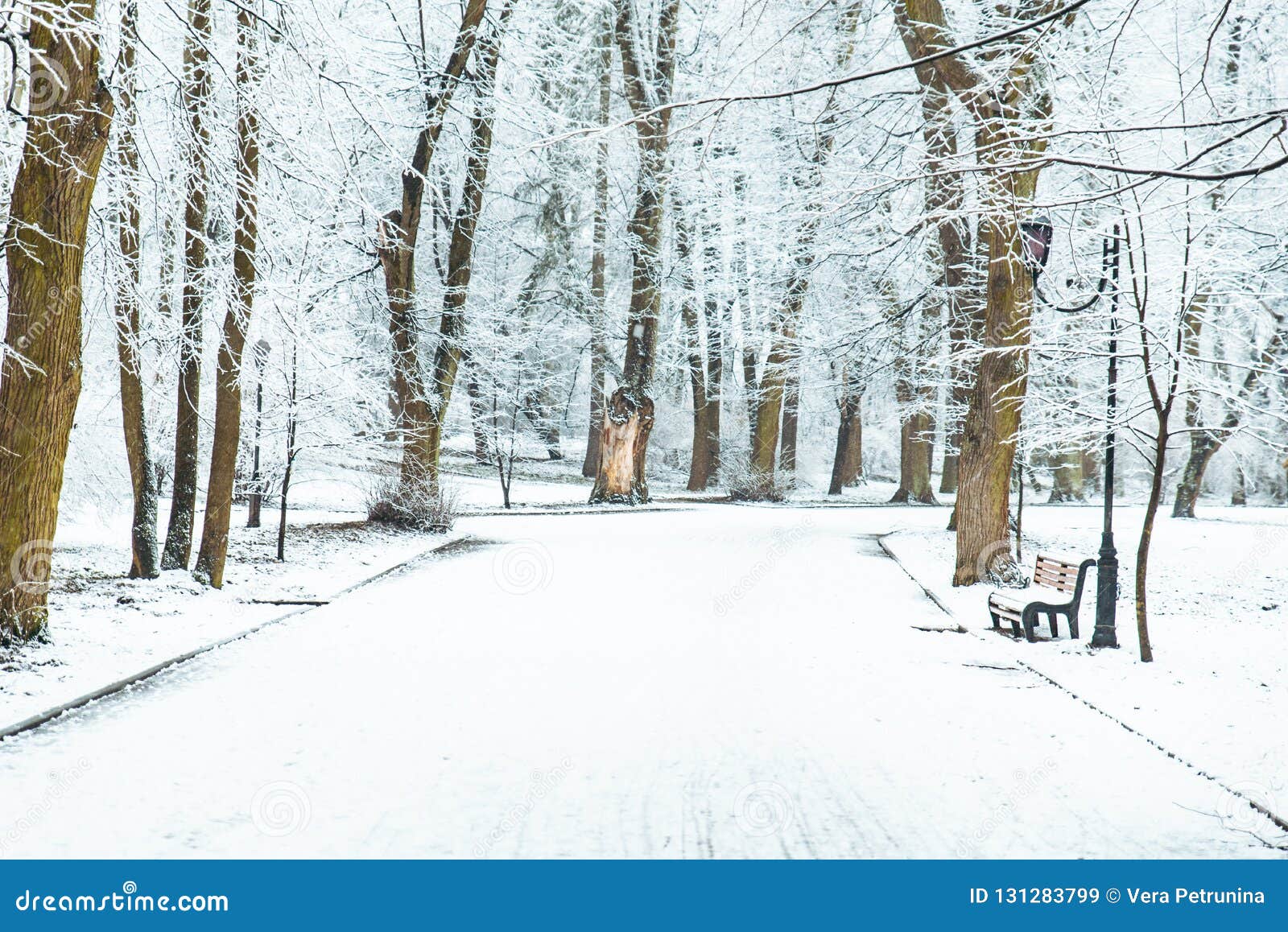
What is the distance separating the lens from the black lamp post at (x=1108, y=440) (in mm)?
8492

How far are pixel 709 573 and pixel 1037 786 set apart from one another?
833 centimetres

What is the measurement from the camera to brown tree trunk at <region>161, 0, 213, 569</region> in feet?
28.8

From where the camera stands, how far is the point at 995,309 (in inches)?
471

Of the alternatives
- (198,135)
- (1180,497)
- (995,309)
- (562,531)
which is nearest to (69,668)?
(198,135)

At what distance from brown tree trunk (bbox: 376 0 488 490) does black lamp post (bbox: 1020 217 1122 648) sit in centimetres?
1107
